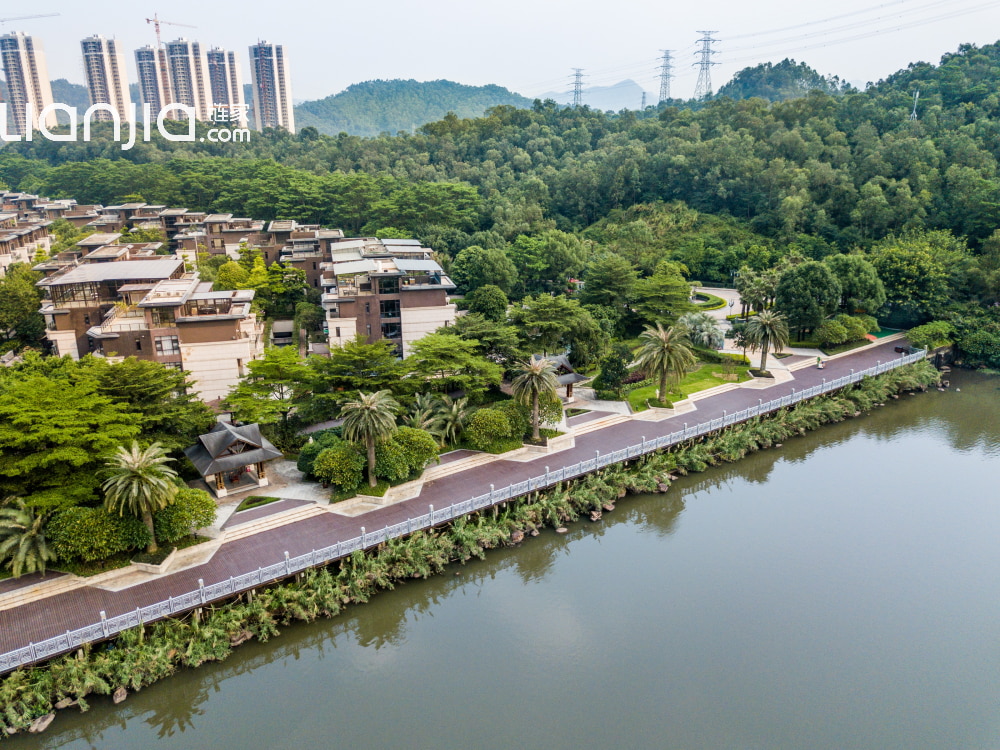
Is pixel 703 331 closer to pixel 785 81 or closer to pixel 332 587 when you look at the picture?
pixel 332 587

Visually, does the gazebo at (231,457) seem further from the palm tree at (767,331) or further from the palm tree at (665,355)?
the palm tree at (767,331)

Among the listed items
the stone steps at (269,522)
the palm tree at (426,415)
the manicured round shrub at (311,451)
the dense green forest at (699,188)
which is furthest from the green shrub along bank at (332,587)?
the dense green forest at (699,188)

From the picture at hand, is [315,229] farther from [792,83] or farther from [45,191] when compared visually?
[792,83]

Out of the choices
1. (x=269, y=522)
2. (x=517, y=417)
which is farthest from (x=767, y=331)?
(x=269, y=522)

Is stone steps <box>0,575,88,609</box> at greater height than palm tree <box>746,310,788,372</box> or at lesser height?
lesser

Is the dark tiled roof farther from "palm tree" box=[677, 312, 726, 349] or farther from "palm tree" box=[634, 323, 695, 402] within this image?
"palm tree" box=[677, 312, 726, 349]

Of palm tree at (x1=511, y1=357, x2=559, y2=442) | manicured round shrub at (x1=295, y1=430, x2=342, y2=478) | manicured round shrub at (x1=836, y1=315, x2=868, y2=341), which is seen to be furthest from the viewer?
manicured round shrub at (x1=836, y1=315, x2=868, y2=341)

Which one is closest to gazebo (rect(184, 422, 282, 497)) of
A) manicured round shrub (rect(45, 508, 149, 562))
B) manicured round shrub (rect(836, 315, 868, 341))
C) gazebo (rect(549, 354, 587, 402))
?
manicured round shrub (rect(45, 508, 149, 562))

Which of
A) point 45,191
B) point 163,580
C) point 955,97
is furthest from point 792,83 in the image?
point 163,580

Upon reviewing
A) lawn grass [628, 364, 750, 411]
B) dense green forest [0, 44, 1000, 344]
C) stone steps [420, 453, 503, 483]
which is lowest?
stone steps [420, 453, 503, 483]
